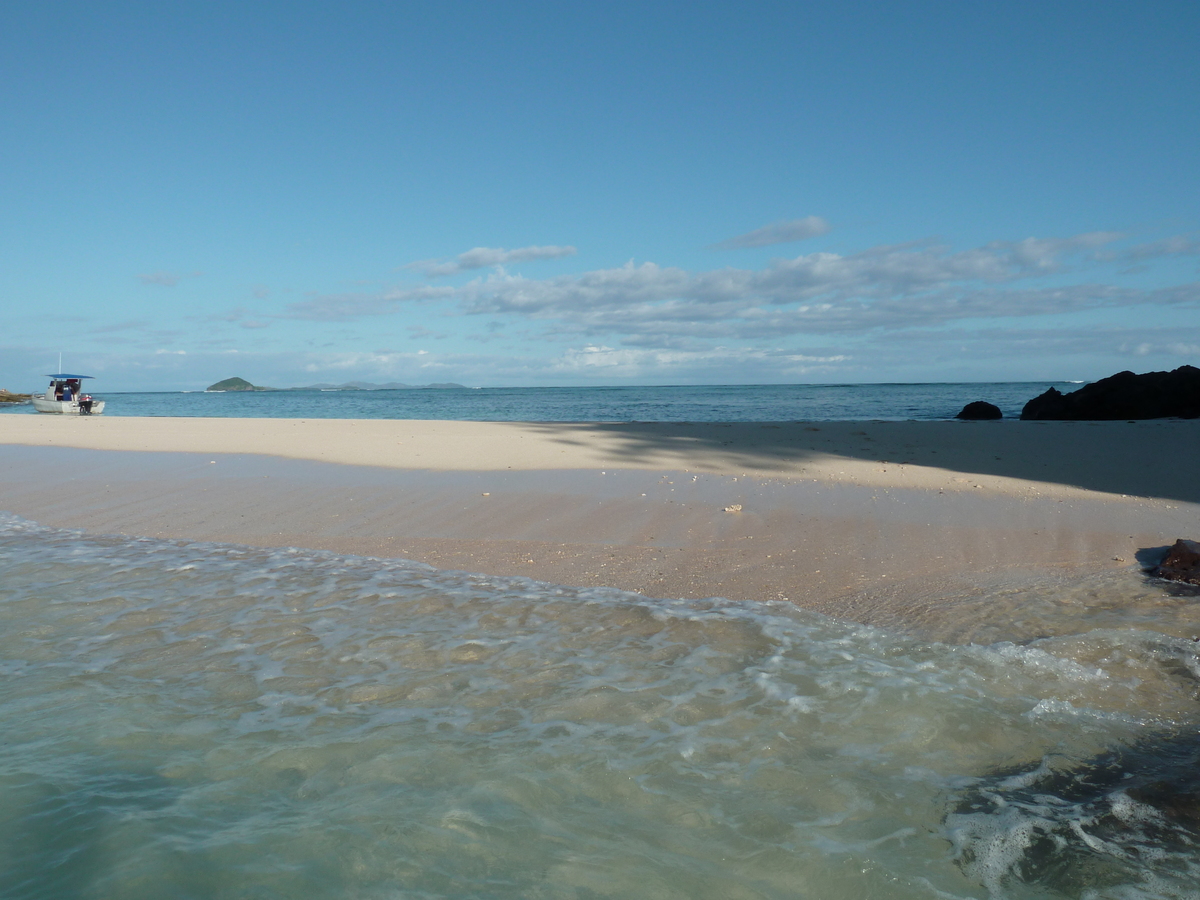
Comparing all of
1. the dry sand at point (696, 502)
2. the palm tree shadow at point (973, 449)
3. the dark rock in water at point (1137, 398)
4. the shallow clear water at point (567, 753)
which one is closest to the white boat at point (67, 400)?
the dry sand at point (696, 502)

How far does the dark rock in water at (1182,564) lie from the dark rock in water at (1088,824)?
2.40 m

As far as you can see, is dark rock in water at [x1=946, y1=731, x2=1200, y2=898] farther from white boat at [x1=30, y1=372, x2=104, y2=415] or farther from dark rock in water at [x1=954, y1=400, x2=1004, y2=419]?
white boat at [x1=30, y1=372, x2=104, y2=415]

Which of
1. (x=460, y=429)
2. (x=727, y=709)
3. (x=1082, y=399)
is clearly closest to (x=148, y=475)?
(x=460, y=429)

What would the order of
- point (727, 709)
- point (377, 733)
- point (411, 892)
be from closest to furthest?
1. point (411, 892)
2. point (377, 733)
3. point (727, 709)

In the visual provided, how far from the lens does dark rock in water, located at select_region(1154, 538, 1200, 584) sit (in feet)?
14.6

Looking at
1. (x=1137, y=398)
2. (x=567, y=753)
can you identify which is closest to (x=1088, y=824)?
(x=567, y=753)

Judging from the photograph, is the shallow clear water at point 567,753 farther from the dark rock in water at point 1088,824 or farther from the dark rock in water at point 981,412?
the dark rock in water at point 981,412

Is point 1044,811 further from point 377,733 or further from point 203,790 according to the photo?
point 203,790

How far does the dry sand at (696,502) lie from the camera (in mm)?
5043

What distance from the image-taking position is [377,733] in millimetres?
2689

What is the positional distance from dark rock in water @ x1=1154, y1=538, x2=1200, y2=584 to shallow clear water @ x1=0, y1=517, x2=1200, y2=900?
1.18 meters

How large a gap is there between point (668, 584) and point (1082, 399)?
20.4 m

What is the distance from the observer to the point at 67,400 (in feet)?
91.1

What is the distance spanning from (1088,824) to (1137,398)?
21619 mm
